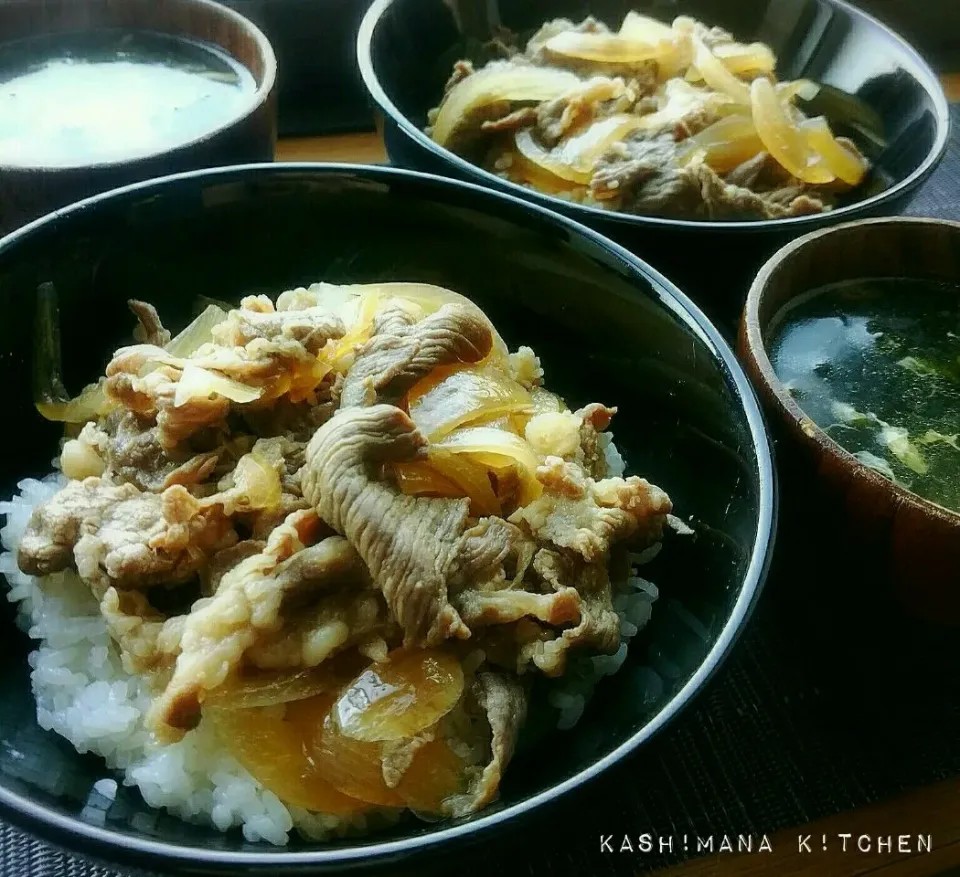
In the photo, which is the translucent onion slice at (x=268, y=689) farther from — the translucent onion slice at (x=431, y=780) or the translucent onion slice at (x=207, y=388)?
the translucent onion slice at (x=207, y=388)

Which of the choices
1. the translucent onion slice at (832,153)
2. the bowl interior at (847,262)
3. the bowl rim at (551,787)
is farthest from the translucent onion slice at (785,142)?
the bowl rim at (551,787)

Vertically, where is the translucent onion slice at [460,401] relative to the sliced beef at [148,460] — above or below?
above

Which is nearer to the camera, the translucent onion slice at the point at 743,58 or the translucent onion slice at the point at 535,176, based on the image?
the translucent onion slice at the point at 535,176

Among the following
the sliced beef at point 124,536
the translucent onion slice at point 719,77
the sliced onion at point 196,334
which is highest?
the translucent onion slice at point 719,77

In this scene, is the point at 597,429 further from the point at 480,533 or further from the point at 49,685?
the point at 49,685

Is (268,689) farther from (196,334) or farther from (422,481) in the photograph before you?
→ (196,334)

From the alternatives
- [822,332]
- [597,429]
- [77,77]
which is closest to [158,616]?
[597,429]

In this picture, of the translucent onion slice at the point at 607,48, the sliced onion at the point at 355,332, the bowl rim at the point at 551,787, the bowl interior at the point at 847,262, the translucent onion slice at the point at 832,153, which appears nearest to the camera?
the bowl rim at the point at 551,787
